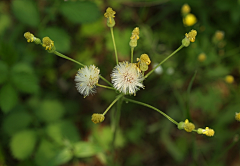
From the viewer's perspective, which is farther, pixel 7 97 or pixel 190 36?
pixel 7 97

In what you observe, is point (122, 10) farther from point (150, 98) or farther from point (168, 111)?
point (168, 111)

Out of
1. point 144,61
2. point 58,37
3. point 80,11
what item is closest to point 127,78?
point 144,61

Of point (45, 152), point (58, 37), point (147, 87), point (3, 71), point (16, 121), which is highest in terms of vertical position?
point (147, 87)

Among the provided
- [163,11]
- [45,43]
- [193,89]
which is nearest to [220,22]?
[163,11]

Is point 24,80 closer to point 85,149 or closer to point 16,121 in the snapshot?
point 16,121

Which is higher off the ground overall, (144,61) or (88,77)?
(144,61)

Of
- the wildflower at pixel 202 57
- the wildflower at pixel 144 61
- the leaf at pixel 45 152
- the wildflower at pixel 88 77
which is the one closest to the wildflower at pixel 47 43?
the wildflower at pixel 88 77

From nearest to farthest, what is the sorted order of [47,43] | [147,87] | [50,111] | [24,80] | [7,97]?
1. [47,43]
2. [7,97]
3. [24,80]
4. [50,111]
5. [147,87]
